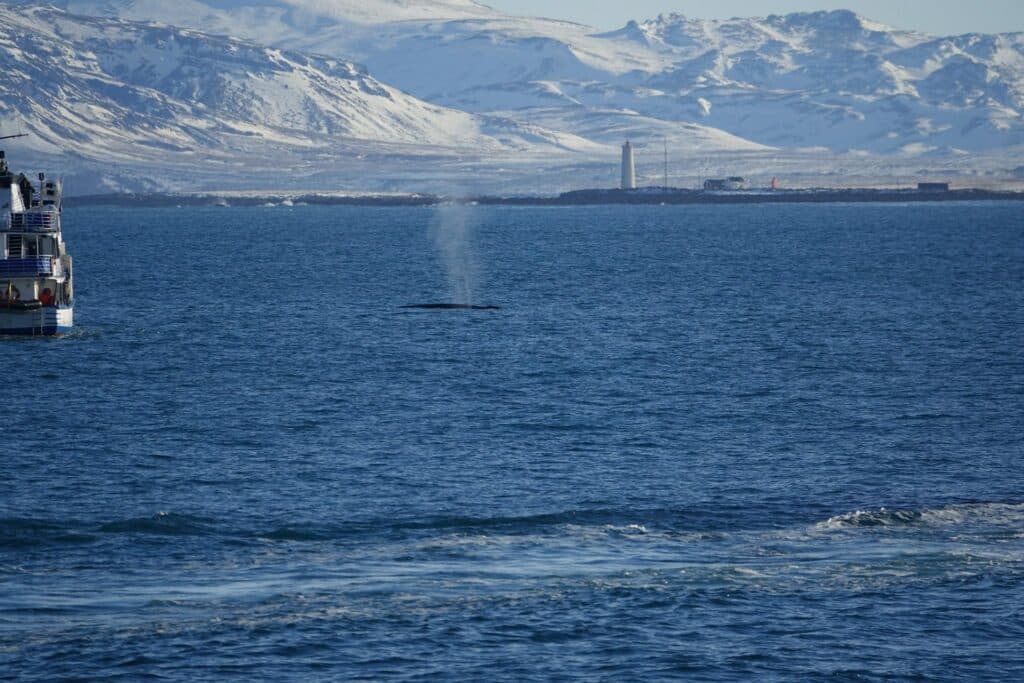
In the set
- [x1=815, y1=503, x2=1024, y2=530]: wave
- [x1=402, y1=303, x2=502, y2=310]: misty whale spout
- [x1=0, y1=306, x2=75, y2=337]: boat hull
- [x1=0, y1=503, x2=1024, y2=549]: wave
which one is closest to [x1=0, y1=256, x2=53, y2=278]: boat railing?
[x1=0, y1=306, x2=75, y2=337]: boat hull

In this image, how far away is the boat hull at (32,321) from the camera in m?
98.4

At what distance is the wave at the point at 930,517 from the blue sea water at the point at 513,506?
0.15 m

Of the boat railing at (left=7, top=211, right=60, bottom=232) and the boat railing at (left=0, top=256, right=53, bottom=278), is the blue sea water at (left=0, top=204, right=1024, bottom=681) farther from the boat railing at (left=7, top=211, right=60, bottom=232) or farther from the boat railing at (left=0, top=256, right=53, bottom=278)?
the boat railing at (left=7, top=211, right=60, bottom=232)

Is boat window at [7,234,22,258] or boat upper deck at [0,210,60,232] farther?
boat upper deck at [0,210,60,232]

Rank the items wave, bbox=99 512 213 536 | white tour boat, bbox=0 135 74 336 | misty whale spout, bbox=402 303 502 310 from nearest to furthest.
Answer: wave, bbox=99 512 213 536 < white tour boat, bbox=0 135 74 336 < misty whale spout, bbox=402 303 502 310

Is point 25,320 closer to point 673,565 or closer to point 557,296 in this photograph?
point 557,296

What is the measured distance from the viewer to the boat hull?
98.4 m

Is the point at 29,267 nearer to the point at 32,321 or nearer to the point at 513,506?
the point at 32,321

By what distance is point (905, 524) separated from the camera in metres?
50.6

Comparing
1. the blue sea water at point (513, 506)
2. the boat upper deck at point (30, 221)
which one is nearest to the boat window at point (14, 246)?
the boat upper deck at point (30, 221)

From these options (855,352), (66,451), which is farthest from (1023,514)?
(855,352)

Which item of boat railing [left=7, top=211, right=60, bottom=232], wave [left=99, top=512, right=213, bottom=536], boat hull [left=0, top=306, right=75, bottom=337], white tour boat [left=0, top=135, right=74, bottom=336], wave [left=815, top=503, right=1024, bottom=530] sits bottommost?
wave [left=815, top=503, right=1024, bottom=530]

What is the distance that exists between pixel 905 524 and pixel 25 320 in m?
62.3

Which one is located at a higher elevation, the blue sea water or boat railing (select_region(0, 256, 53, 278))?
boat railing (select_region(0, 256, 53, 278))
